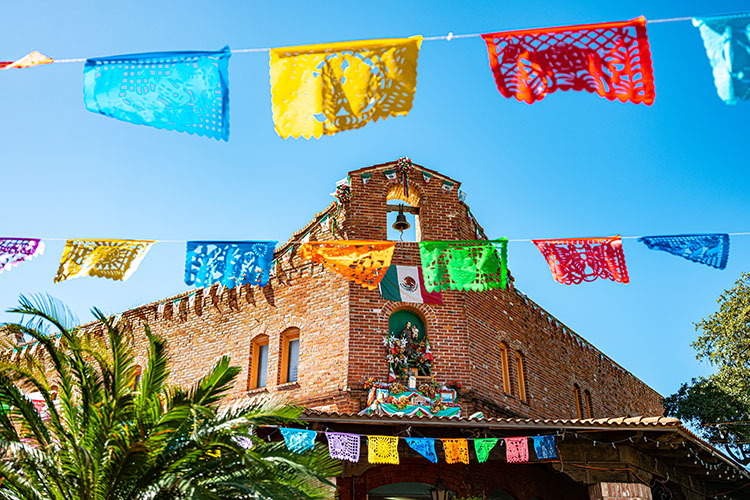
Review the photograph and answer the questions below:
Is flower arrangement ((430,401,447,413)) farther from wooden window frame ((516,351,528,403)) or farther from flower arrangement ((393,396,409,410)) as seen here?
wooden window frame ((516,351,528,403))

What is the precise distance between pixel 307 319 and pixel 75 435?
22.6ft

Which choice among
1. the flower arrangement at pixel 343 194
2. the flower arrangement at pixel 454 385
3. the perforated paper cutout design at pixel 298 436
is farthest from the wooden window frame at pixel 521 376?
the perforated paper cutout design at pixel 298 436

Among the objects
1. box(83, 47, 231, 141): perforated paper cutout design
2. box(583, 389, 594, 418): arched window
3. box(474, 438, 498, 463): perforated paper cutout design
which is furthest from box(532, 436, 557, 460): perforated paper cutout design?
box(583, 389, 594, 418): arched window

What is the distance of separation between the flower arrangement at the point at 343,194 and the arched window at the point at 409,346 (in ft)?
8.71

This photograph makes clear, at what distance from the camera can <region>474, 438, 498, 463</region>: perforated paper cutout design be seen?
1045 centimetres

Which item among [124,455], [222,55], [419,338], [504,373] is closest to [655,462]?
[504,373]

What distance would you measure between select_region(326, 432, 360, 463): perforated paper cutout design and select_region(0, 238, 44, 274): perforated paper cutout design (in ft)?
16.3

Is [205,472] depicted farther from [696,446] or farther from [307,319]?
[696,446]

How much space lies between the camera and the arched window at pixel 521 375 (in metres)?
15.5

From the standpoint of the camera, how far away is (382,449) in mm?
10234

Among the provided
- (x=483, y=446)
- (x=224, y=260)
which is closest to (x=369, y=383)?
(x=483, y=446)

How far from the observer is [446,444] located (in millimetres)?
10547

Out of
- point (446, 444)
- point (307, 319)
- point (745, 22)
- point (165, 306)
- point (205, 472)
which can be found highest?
point (165, 306)

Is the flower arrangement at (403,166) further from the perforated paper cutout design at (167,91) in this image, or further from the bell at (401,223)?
the perforated paper cutout design at (167,91)
